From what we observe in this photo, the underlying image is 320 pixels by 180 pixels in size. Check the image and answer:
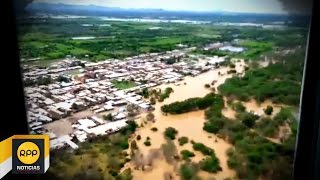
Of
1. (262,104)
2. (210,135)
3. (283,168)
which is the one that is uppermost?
(262,104)

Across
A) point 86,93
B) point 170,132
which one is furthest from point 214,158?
point 86,93

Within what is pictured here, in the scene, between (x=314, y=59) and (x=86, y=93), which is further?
(x=86, y=93)

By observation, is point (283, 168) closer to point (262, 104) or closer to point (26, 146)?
point (262, 104)

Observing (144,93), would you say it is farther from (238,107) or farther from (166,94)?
(238,107)

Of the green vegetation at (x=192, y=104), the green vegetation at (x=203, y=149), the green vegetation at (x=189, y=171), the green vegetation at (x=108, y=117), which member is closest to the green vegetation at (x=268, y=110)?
the green vegetation at (x=192, y=104)

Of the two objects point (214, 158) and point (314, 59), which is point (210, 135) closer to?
point (214, 158)

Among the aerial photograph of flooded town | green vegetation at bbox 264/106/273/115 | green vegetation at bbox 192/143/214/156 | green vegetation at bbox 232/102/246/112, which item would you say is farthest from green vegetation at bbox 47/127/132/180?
green vegetation at bbox 264/106/273/115

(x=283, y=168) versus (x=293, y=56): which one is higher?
(x=293, y=56)
